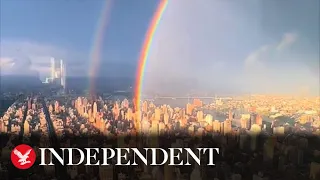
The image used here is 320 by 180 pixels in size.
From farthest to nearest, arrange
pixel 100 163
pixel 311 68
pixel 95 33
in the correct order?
pixel 311 68 < pixel 95 33 < pixel 100 163

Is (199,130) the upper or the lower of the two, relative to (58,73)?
lower

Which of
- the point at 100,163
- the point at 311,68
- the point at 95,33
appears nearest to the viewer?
the point at 100,163

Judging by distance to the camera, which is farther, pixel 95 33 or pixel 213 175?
Result: pixel 95 33

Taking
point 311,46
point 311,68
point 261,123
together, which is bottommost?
point 261,123

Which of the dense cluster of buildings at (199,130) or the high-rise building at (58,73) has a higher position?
the high-rise building at (58,73)

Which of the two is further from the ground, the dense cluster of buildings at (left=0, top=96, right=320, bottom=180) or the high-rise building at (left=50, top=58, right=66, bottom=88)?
the high-rise building at (left=50, top=58, right=66, bottom=88)

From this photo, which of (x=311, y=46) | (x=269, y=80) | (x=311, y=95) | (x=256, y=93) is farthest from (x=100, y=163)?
(x=311, y=46)

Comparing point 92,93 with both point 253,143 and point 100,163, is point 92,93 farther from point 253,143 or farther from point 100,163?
point 253,143

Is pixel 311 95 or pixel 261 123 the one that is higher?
pixel 311 95
